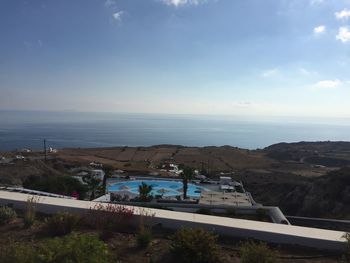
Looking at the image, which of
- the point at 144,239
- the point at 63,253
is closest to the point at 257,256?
the point at 144,239

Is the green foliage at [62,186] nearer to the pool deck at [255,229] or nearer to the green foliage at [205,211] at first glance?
the green foliage at [205,211]

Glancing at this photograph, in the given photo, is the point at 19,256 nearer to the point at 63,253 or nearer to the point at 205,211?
the point at 63,253

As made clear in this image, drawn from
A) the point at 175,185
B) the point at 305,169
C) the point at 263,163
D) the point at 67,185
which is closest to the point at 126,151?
the point at 263,163

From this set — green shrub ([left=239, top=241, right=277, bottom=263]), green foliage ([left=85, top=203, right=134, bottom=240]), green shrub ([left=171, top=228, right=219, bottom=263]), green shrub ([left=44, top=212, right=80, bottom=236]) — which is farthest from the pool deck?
green shrub ([left=239, top=241, right=277, bottom=263])

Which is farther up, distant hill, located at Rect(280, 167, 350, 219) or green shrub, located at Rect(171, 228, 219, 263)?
green shrub, located at Rect(171, 228, 219, 263)

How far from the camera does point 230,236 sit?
5605 mm

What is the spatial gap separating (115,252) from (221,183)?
36813 millimetres

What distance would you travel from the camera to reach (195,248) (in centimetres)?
457

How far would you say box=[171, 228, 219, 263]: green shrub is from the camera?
14.9ft

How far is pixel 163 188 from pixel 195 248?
34682 millimetres

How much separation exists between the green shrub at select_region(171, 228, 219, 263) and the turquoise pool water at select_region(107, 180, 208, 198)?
30643 mm

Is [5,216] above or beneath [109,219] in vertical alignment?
beneath

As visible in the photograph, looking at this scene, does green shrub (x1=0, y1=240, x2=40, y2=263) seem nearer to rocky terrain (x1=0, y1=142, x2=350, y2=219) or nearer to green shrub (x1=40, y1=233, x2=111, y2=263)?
green shrub (x1=40, y1=233, x2=111, y2=263)

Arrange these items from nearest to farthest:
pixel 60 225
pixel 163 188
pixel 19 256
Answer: pixel 19 256, pixel 60 225, pixel 163 188
